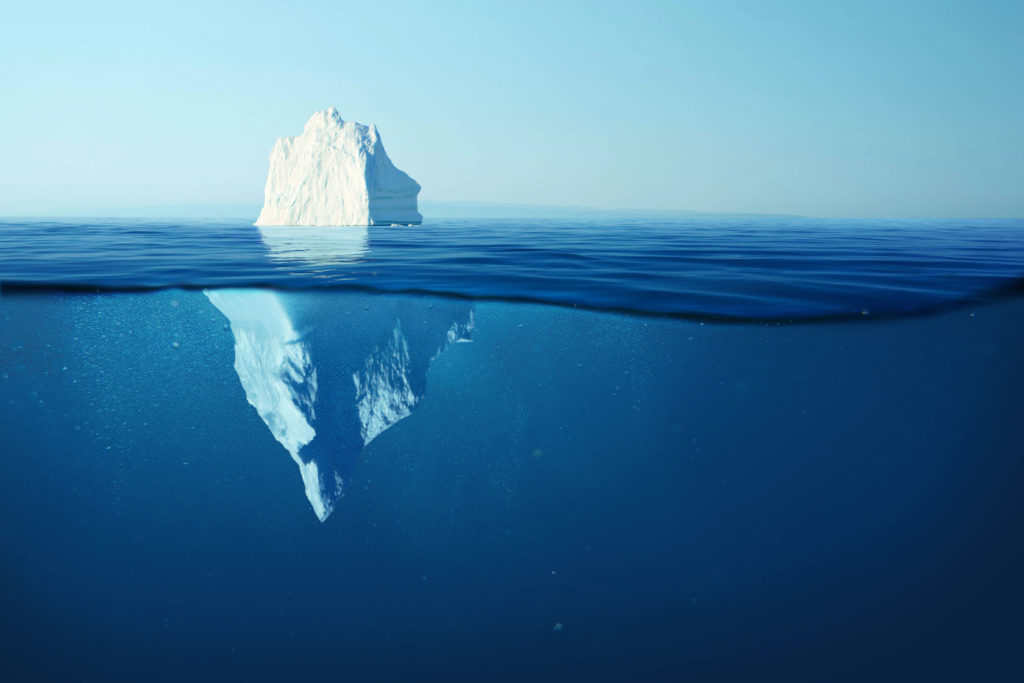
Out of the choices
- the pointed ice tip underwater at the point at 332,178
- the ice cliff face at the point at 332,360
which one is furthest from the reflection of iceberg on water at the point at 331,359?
the pointed ice tip underwater at the point at 332,178

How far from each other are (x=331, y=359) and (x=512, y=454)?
17.3 feet

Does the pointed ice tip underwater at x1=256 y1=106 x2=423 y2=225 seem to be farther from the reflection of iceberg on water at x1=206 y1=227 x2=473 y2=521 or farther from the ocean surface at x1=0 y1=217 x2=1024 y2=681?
the reflection of iceberg on water at x1=206 y1=227 x2=473 y2=521

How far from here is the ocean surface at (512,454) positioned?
860 centimetres

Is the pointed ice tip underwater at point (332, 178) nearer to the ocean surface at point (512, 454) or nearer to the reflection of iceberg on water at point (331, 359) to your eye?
the ocean surface at point (512, 454)

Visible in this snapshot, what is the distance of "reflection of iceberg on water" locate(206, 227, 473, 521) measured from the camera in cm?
880

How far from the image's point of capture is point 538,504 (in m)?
12.1

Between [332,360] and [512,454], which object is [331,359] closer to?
[332,360]

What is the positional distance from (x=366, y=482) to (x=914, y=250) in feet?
42.2

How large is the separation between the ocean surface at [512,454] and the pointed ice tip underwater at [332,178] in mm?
12866

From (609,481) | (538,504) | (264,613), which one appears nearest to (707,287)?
(538,504)

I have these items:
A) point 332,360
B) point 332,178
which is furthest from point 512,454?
point 332,178

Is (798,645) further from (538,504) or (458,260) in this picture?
(458,260)

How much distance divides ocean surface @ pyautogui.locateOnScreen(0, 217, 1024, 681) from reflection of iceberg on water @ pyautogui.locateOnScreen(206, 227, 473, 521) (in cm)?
6

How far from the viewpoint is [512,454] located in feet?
42.7
